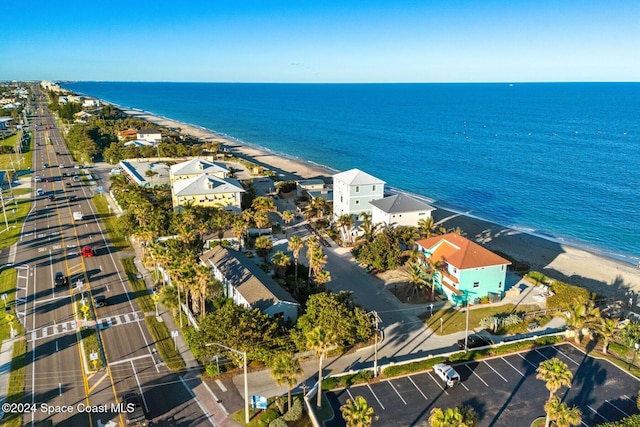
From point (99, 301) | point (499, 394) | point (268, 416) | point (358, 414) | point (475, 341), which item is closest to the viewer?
point (358, 414)

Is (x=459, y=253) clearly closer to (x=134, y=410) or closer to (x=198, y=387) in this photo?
(x=198, y=387)

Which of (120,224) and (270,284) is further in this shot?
(120,224)

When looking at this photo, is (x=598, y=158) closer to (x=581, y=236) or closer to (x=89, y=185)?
(x=581, y=236)

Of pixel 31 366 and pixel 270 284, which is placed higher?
pixel 270 284

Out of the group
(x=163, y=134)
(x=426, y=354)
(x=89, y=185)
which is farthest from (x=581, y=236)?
(x=163, y=134)

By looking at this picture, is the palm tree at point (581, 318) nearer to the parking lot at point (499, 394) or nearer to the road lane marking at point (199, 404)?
the parking lot at point (499, 394)

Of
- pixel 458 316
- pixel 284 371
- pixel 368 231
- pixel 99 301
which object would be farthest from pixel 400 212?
pixel 99 301
